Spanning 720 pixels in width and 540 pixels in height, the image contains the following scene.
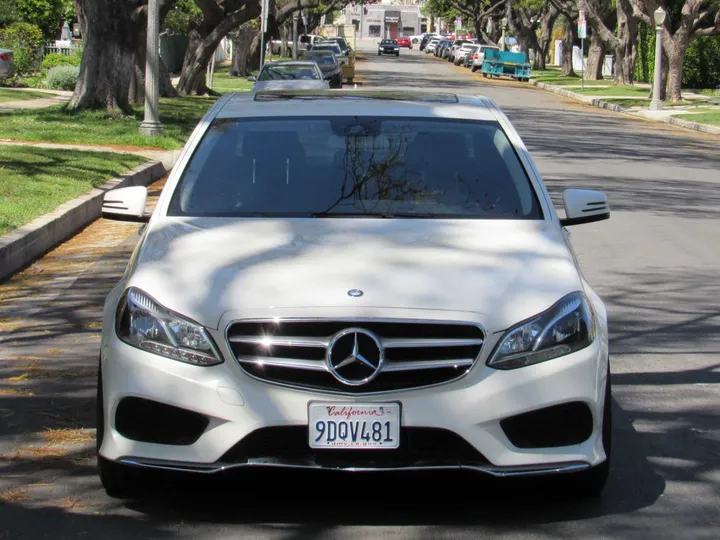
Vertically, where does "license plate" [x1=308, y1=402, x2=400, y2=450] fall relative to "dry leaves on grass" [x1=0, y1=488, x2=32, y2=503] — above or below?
above

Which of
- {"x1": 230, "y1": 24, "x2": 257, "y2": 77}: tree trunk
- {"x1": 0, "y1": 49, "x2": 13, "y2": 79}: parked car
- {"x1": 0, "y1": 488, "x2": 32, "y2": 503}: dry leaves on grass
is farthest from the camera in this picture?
{"x1": 230, "y1": 24, "x2": 257, "y2": 77}: tree trunk

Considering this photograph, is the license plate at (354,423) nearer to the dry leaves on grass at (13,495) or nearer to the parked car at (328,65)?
the dry leaves on grass at (13,495)

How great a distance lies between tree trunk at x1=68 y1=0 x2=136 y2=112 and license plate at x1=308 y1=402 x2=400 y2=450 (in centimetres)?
2154

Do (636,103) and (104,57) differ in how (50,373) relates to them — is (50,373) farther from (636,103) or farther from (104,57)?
(636,103)

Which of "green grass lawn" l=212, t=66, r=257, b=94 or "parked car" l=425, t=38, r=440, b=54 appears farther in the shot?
"parked car" l=425, t=38, r=440, b=54

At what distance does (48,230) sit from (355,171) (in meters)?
6.21

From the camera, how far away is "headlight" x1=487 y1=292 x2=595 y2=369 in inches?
172

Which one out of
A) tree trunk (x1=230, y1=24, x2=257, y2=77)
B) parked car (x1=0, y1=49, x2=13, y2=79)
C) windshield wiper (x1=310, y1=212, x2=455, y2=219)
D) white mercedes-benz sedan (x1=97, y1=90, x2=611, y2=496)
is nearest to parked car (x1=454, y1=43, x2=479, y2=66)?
tree trunk (x1=230, y1=24, x2=257, y2=77)

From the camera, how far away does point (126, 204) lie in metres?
5.92

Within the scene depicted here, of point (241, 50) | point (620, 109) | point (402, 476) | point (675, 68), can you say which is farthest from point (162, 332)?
point (241, 50)

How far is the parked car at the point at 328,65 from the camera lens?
43.7m

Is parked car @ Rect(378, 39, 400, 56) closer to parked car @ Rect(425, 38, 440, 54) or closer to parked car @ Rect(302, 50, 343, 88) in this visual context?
parked car @ Rect(425, 38, 440, 54)

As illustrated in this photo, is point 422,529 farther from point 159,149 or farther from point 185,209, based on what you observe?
point 159,149

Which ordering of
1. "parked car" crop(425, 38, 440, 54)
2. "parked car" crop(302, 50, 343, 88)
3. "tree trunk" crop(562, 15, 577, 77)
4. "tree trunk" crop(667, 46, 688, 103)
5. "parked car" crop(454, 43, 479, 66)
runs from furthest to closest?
"parked car" crop(425, 38, 440, 54) < "parked car" crop(454, 43, 479, 66) < "tree trunk" crop(562, 15, 577, 77) < "parked car" crop(302, 50, 343, 88) < "tree trunk" crop(667, 46, 688, 103)
